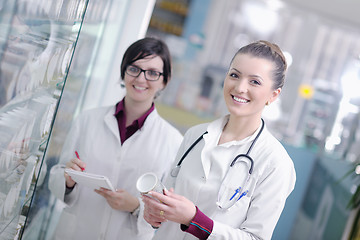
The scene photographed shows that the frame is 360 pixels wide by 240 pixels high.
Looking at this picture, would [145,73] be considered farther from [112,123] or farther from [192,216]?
[192,216]

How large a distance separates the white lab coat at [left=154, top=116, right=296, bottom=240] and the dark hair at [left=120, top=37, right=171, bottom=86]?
45 cm

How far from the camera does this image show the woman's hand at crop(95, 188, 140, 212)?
169 centimetres

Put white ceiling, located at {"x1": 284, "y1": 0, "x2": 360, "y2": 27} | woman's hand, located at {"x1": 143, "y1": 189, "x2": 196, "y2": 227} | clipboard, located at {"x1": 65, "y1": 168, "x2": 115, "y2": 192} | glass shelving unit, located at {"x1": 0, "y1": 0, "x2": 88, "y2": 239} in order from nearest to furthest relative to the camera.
A: 1. glass shelving unit, located at {"x1": 0, "y1": 0, "x2": 88, "y2": 239}
2. woman's hand, located at {"x1": 143, "y1": 189, "x2": 196, "y2": 227}
3. clipboard, located at {"x1": 65, "y1": 168, "x2": 115, "y2": 192}
4. white ceiling, located at {"x1": 284, "y1": 0, "x2": 360, "y2": 27}

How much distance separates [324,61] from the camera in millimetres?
6395

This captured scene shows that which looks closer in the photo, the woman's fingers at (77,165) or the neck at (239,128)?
the neck at (239,128)

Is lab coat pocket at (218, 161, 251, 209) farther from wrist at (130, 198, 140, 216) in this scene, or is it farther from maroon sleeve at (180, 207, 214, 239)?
wrist at (130, 198, 140, 216)

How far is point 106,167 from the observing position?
5.96 feet

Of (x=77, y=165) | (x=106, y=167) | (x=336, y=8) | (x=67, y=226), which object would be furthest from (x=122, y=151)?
(x=336, y=8)

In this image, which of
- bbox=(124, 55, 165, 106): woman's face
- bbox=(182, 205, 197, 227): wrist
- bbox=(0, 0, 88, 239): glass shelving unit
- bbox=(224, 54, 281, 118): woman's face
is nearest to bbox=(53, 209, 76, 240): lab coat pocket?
bbox=(0, 0, 88, 239): glass shelving unit

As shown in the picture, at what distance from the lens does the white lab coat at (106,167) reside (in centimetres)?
181

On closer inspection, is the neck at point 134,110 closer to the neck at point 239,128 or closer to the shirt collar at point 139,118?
the shirt collar at point 139,118

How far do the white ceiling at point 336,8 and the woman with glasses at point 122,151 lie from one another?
4.87 metres

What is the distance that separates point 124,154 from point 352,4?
5.15 m

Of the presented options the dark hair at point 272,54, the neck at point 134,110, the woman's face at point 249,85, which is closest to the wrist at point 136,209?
the neck at point 134,110
